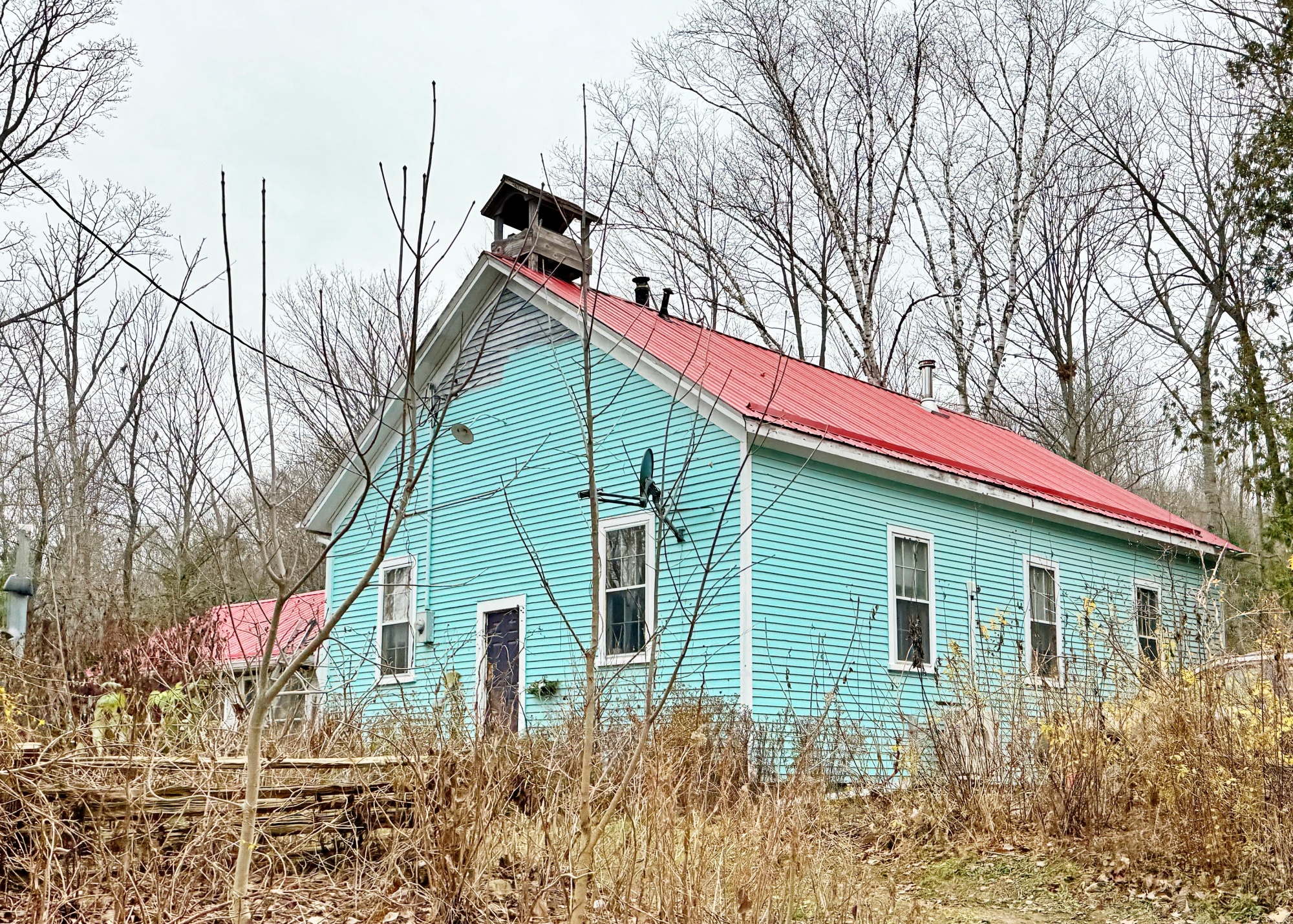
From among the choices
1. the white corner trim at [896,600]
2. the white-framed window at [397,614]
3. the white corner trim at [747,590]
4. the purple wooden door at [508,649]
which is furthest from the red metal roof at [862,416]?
the white-framed window at [397,614]

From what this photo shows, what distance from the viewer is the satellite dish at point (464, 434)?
15385 millimetres

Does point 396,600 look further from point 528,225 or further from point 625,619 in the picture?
point 528,225

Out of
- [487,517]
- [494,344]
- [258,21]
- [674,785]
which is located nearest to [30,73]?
[494,344]

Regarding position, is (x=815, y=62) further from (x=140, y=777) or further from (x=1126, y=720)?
(x=140, y=777)

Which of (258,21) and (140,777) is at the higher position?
(258,21)

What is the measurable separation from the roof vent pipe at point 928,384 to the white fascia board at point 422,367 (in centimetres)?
790

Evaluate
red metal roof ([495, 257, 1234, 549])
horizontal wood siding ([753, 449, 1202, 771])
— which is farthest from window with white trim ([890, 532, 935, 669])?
red metal roof ([495, 257, 1234, 549])

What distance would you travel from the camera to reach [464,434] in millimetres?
15523

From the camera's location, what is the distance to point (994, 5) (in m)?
28.7

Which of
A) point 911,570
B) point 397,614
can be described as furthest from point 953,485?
point 397,614

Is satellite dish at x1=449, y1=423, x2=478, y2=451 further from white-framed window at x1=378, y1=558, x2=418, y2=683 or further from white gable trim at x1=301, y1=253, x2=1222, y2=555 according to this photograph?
white-framed window at x1=378, y1=558, x2=418, y2=683

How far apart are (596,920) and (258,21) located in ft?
17.5

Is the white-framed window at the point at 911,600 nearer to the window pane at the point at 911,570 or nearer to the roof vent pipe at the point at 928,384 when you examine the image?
the window pane at the point at 911,570

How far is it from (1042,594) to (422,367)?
29.6 feet
